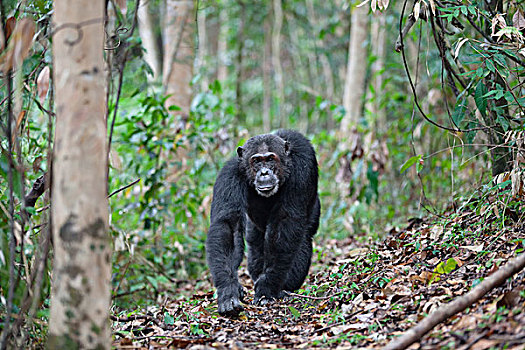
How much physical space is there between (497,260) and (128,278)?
4.80 metres

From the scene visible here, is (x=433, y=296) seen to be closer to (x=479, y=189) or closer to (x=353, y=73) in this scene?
(x=479, y=189)

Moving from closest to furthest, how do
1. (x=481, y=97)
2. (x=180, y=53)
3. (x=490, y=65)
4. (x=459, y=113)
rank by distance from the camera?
1. (x=490, y=65)
2. (x=481, y=97)
3. (x=459, y=113)
4. (x=180, y=53)

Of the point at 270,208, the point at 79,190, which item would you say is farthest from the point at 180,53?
the point at 79,190

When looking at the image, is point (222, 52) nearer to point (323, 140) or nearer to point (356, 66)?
point (323, 140)

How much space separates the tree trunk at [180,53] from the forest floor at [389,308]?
13.6 ft

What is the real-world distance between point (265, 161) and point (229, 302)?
1728 millimetres

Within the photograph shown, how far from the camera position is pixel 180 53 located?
9.06 metres

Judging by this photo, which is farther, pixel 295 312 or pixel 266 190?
pixel 266 190

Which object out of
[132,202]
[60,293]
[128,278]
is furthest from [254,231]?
[60,293]

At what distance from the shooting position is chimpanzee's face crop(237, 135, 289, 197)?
5.77m

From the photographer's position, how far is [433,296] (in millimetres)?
4031

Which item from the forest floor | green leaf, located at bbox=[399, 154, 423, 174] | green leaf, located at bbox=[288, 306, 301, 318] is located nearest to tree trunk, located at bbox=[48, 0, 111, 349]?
the forest floor

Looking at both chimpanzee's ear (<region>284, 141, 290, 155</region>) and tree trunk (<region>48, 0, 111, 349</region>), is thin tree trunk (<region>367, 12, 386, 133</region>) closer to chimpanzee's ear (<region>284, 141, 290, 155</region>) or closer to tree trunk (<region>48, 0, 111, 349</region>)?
chimpanzee's ear (<region>284, 141, 290, 155</region>)

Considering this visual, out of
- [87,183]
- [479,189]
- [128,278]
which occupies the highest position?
[87,183]
